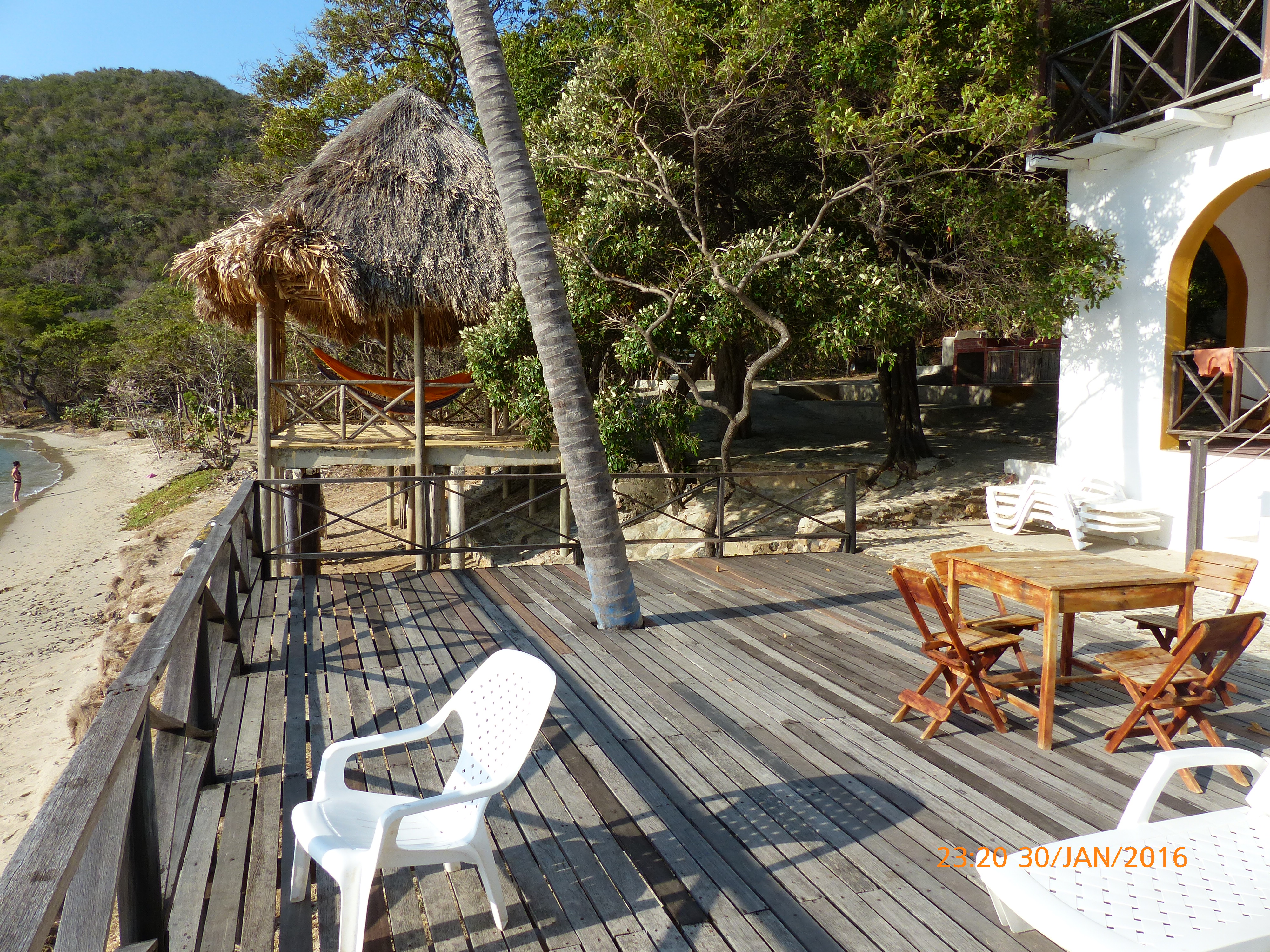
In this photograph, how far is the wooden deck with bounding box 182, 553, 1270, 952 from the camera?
245 cm

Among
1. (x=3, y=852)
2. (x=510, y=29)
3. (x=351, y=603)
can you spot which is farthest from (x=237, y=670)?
(x=510, y=29)

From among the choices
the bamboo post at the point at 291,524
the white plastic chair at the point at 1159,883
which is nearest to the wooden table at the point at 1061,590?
the white plastic chair at the point at 1159,883

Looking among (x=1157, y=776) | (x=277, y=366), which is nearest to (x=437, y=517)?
(x=277, y=366)

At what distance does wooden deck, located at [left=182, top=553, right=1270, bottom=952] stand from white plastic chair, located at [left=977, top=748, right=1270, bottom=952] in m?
0.40

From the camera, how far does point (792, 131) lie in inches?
396

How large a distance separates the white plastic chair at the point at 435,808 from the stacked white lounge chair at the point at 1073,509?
6936 millimetres

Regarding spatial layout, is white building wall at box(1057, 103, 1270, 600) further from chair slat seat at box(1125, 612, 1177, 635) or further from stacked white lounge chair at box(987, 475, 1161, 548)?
chair slat seat at box(1125, 612, 1177, 635)

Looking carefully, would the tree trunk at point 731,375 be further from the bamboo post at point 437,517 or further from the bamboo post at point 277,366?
the bamboo post at point 277,366

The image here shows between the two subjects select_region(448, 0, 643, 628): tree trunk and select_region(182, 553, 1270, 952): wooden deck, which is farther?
Result: select_region(448, 0, 643, 628): tree trunk

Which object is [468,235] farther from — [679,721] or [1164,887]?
[1164,887]

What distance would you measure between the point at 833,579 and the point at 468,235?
6041 mm

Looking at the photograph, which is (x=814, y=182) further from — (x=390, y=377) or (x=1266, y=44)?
(x=390, y=377)

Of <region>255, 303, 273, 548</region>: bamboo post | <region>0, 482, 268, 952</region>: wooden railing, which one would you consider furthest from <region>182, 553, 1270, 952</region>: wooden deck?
<region>255, 303, 273, 548</region>: bamboo post

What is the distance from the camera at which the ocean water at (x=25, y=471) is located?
79.7ft
